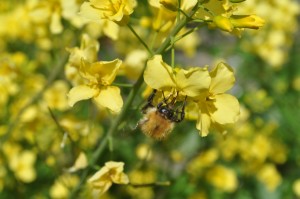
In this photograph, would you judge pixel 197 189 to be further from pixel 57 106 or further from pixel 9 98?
pixel 9 98

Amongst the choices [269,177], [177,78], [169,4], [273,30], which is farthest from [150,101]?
[273,30]

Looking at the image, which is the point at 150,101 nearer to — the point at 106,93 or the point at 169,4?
the point at 106,93

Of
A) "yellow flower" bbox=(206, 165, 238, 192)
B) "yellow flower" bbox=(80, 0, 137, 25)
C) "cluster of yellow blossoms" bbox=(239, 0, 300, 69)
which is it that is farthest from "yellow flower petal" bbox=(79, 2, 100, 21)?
"cluster of yellow blossoms" bbox=(239, 0, 300, 69)

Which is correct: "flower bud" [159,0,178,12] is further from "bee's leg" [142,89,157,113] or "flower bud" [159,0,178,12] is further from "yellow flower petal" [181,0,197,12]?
"bee's leg" [142,89,157,113]

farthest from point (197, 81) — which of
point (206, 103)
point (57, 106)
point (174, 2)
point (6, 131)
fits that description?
point (57, 106)

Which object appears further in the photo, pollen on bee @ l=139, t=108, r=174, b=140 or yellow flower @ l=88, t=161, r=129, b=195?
yellow flower @ l=88, t=161, r=129, b=195
